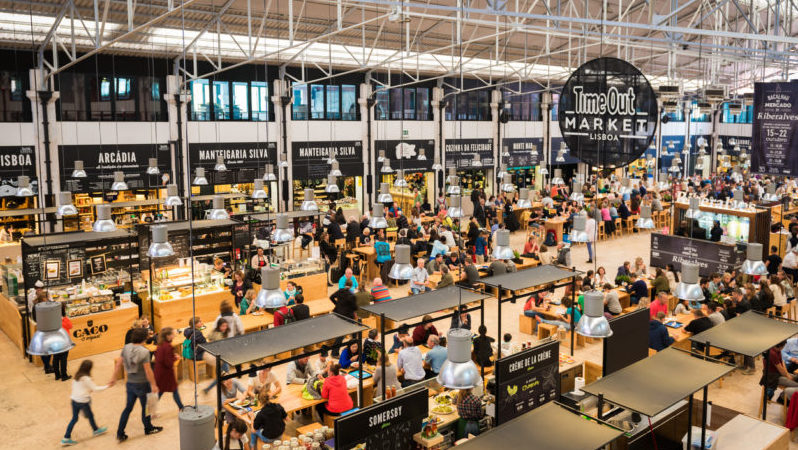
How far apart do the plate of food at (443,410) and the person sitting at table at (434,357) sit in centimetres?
115

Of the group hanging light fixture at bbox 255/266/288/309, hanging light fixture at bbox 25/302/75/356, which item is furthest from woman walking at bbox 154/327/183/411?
hanging light fixture at bbox 25/302/75/356

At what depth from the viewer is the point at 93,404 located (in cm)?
908

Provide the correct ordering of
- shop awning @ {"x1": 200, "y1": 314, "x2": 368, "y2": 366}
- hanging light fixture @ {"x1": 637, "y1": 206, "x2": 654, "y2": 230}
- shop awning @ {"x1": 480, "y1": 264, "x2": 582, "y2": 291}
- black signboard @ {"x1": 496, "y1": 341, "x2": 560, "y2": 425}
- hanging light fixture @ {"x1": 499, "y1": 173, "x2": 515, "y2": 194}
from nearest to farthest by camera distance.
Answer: shop awning @ {"x1": 200, "y1": 314, "x2": 368, "y2": 366} → black signboard @ {"x1": 496, "y1": 341, "x2": 560, "y2": 425} → shop awning @ {"x1": 480, "y1": 264, "x2": 582, "y2": 291} → hanging light fixture @ {"x1": 637, "y1": 206, "x2": 654, "y2": 230} → hanging light fixture @ {"x1": 499, "y1": 173, "x2": 515, "y2": 194}

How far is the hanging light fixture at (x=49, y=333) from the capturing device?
5.60m

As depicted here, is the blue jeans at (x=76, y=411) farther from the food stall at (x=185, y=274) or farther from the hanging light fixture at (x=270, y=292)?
the food stall at (x=185, y=274)

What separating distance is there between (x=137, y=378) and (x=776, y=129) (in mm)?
10621

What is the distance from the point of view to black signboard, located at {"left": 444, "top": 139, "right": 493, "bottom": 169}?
82.2 ft

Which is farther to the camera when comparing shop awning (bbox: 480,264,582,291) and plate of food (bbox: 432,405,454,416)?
shop awning (bbox: 480,264,582,291)

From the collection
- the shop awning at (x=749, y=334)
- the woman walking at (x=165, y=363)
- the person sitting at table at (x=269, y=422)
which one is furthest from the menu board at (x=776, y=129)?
the woman walking at (x=165, y=363)

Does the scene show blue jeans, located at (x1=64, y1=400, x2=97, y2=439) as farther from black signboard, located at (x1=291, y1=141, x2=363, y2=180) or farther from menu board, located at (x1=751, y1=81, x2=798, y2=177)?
black signboard, located at (x1=291, y1=141, x2=363, y2=180)

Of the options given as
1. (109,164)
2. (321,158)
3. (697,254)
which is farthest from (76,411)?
(321,158)

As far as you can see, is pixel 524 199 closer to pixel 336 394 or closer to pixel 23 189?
pixel 336 394

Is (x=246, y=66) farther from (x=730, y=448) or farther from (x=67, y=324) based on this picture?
(x=730, y=448)

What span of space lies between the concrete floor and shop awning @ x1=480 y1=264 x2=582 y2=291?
7.11ft
